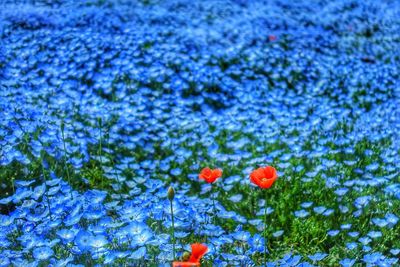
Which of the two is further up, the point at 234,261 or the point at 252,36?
the point at 234,261

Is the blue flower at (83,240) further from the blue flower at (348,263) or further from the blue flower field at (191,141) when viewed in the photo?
the blue flower at (348,263)

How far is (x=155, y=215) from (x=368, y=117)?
3306 millimetres

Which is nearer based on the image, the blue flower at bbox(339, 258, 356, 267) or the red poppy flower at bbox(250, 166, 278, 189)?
the red poppy flower at bbox(250, 166, 278, 189)

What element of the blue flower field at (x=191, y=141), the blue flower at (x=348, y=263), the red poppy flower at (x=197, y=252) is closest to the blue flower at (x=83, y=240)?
the blue flower field at (x=191, y=141)

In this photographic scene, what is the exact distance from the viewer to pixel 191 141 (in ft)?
17.4

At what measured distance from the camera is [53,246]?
3258mm

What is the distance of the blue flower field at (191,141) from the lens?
3.33 m

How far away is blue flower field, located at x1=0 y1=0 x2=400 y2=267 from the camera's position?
3334mm

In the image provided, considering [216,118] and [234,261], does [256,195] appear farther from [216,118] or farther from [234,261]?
[216,118]

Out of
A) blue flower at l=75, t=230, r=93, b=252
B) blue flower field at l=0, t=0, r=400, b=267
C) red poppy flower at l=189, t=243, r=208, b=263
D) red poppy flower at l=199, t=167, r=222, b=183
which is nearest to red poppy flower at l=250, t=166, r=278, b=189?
blue flower field at l=0, t=0, r=400, b=267

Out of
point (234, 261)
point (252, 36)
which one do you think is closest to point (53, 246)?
point (234, 261)

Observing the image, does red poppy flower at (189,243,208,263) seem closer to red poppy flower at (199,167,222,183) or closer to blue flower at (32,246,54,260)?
red poppy flower at (199,167,222,183)

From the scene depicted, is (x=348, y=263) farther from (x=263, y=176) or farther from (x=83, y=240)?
(x=83, y=240)

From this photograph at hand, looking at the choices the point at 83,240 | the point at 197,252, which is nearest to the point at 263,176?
the point at 197,252
